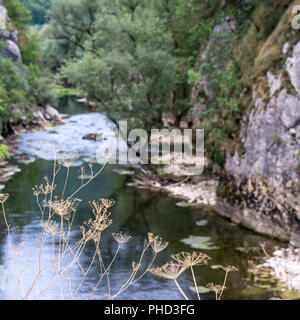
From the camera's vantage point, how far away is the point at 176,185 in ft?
70.1

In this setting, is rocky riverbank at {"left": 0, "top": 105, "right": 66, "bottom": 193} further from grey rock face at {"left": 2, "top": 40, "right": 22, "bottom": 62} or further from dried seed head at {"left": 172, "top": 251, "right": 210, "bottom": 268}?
dried seed head at {"left": 172, "top": 251, "right": 210, "bottom": 268}

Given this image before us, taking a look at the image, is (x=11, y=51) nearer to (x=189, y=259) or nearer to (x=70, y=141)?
(x=70, y=141)

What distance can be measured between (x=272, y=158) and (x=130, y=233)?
5.73 metres

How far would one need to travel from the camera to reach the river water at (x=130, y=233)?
468 inches

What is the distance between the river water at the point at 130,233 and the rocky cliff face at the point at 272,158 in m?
0.79

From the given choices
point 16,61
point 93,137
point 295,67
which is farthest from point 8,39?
point 295,67

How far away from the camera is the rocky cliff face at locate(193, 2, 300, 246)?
1473 cm

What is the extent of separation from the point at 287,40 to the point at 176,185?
28.4ft

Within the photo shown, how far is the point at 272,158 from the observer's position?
15.6m

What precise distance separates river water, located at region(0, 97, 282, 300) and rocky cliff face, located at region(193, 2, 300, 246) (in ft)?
2.60

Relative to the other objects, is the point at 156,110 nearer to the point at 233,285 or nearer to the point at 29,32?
the point at 233,285

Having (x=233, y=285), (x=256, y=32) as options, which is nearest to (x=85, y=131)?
(x=256, y=32)

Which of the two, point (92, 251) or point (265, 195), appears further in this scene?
point (265, 195)

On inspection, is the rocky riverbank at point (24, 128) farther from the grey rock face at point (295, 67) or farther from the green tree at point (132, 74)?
the grey rock face at point (295, 67)
